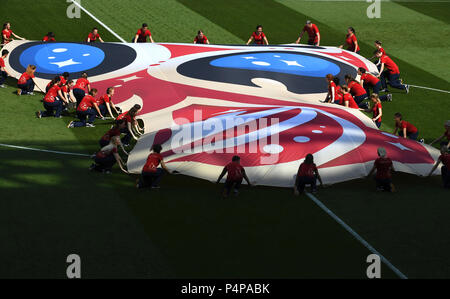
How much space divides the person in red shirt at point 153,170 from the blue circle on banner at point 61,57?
9.82 meters

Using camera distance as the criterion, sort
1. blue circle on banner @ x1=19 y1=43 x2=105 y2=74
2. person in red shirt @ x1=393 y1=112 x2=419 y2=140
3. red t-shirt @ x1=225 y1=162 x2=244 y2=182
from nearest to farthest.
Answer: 1. red t-shirt @ x1=225 y1=162 x2=244 y2=182
2. person in red shirt @ x1=393 y1=112 x2=419 y2=140
3. blue circle on banner @ x1=19 y1=43 x2=105 y2=74

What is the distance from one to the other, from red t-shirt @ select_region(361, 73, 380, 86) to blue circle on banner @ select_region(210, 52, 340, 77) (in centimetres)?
108

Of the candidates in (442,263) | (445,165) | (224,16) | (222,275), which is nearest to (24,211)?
(222,275)

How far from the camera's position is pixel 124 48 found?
30.0m

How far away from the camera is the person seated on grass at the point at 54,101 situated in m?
25.0

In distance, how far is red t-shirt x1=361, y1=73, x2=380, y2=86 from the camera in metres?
28.8

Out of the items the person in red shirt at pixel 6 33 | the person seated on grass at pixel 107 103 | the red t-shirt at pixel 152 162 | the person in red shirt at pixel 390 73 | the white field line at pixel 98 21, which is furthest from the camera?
the white field line at pixel 98 21

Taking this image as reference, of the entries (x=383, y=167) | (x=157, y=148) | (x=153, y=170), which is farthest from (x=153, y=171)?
(x=383, y=167)

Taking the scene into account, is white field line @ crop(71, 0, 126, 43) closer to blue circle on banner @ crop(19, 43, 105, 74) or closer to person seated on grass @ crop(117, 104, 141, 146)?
blue circle on banner @ crop(19, 43, 105, 74)

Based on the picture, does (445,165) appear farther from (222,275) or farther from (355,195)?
(222,275)

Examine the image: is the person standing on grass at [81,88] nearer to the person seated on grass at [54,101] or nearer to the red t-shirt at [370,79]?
the person seated on grass at [54,101]

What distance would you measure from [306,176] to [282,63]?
34.6 ft

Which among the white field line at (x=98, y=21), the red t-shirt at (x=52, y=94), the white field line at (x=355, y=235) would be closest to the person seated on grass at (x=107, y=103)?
the red t-shirt at (x=52, y=94)

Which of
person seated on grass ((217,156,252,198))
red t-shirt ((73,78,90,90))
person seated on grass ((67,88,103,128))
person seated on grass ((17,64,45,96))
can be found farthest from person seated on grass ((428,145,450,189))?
person seated on grass ((17,64,45,96))
